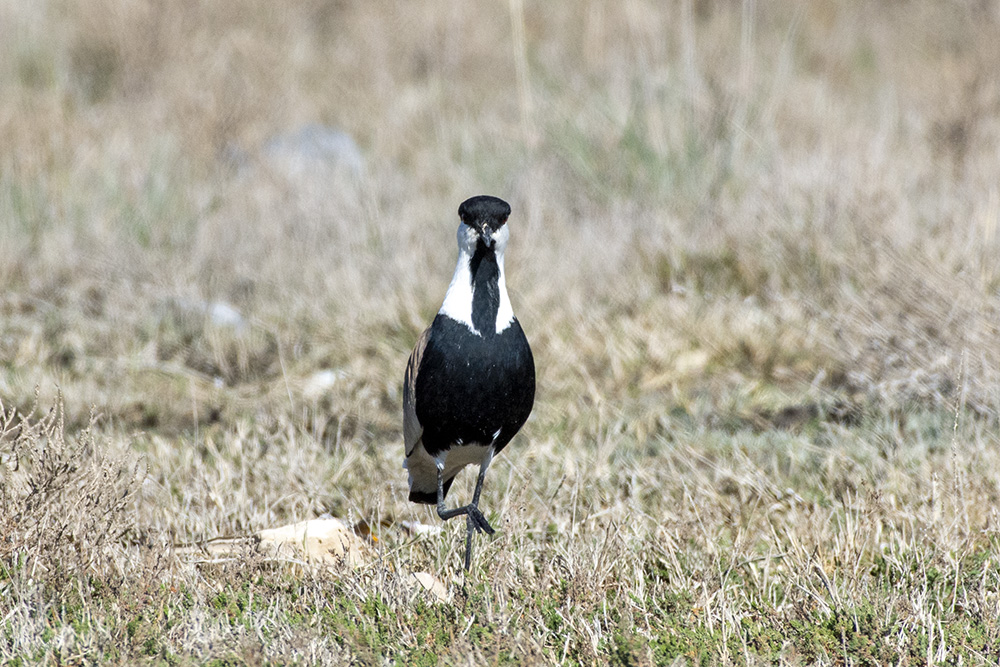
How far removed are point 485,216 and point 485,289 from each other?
20 cm

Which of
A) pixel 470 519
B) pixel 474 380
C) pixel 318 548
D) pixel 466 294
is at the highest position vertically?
pixel 466 294

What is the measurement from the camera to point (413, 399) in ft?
10.9

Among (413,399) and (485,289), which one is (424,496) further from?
(485,289)

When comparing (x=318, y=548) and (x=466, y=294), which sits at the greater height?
(x=466, y=294)

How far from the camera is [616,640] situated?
8.95ft

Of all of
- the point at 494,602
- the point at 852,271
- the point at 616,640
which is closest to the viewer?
the point at 616,640

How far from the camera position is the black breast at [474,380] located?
3.08m

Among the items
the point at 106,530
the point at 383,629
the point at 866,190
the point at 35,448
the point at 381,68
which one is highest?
the point at 381,68

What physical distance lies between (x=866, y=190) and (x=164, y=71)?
243 inches

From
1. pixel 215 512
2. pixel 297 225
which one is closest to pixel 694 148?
pixel 297 225

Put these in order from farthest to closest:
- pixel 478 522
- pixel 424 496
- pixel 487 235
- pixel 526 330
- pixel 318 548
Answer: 1. pixel 526 330
2. pixel 424 496
3. pixel 318 548
4. pixel 478 522
5. pixel 487 235

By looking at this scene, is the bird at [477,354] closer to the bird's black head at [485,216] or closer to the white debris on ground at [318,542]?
the bird's black head at [485,216]

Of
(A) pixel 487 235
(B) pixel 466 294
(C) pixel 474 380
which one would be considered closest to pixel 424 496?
Result: (C) pixel 474 380

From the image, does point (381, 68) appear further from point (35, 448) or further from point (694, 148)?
point (35, 448)
